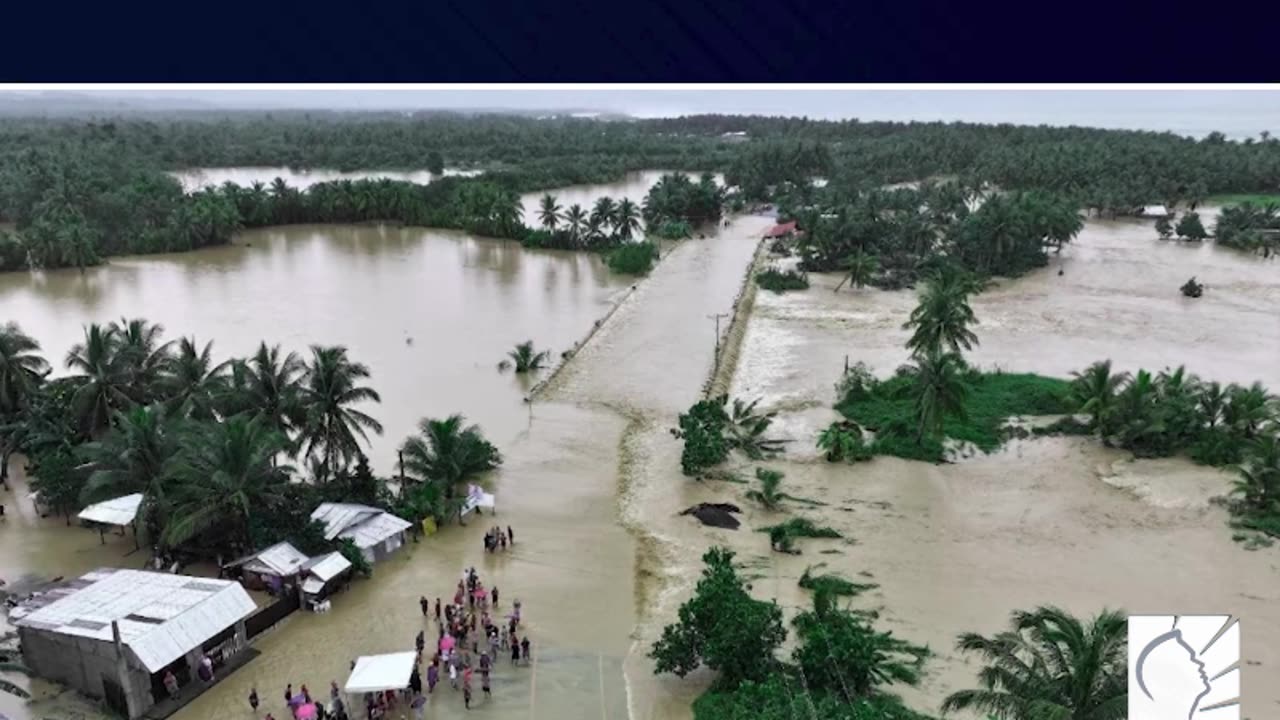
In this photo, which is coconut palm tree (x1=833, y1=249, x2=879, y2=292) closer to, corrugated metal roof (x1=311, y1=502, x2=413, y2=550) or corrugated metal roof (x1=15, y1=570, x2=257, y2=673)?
corrugated metal roof (x1=311, y1=502, x2=413, y2=550)

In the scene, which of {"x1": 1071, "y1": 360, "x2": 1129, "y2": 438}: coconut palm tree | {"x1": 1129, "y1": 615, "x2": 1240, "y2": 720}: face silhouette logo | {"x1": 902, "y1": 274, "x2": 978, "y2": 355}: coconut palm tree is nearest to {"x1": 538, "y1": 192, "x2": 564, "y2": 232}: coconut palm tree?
{"x1": 902, "y1": 274, "x2": 978, "y2": 355}: coconut palm tree

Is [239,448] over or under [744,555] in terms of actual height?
over

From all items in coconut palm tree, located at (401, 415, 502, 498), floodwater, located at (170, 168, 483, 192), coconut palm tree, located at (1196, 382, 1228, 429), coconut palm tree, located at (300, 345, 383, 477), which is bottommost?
coconut palm tree, located at (401, 415, 502, 498)

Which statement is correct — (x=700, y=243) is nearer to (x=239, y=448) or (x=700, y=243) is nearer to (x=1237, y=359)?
(x=1237, y=359)

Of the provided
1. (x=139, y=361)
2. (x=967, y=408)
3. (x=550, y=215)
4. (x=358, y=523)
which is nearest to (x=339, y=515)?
(x=358, y=523)

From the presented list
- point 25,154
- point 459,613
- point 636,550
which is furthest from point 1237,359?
point 25,154

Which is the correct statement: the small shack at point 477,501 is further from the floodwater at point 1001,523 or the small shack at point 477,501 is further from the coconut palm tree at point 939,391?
the coconut palm tree at point 939,391
